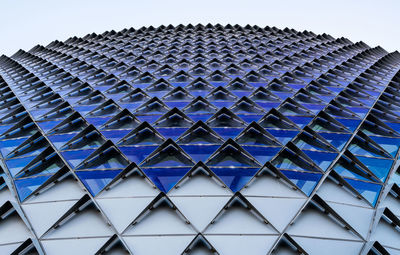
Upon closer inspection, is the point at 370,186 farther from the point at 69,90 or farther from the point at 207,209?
the point at 69,90

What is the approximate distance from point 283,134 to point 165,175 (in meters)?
6.25

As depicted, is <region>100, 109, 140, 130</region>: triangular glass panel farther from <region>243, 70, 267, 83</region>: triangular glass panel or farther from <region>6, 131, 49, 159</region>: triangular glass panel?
<region>243, 70, 267, 83</region>: triangular glass panel

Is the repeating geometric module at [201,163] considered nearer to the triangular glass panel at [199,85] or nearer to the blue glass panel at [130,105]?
the triangular glass panel at [199,85]

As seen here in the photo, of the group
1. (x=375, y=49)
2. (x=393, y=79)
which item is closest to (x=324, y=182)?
(x=393, y=79)

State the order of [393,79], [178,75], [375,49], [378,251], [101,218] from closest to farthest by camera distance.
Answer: [378,251] < [101,218] < [178,75] < [393,79] < [375,49]

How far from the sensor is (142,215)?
9781 millimetres

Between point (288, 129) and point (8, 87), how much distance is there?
73.5ft

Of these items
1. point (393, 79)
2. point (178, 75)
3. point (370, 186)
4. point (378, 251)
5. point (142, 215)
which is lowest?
point (378, 251)

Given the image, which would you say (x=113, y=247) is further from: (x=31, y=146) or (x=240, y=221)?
(x=31, y=146)

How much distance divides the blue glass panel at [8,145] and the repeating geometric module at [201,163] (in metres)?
0.11

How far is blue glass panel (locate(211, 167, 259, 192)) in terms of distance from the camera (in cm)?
1116

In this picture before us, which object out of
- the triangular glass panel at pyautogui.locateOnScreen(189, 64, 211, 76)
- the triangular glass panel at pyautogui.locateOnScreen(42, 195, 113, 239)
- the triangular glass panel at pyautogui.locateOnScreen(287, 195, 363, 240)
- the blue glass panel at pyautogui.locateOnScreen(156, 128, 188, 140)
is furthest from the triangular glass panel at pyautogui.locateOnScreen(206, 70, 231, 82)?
the triangular glass panel at pyautogui.locateOnScreen(42, 195, 113, 239)

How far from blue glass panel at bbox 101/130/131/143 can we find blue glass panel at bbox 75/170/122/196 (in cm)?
294

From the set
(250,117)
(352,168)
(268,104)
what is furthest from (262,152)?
(268,104)
